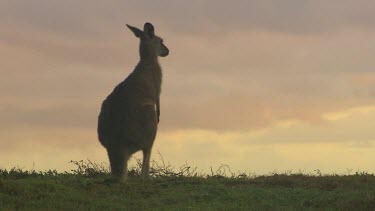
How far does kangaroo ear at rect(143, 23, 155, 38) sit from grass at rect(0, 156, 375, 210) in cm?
284

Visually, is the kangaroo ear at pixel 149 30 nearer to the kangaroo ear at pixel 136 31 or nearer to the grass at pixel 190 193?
the kangaroo ear at pixel 136 31

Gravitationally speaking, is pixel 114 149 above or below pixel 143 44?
below

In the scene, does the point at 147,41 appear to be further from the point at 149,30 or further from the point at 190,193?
the point at 190,193

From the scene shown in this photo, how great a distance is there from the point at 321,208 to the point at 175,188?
2.58 meters

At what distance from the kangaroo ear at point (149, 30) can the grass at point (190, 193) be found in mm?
2842

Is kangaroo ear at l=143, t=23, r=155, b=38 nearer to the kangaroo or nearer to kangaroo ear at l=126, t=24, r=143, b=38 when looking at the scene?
kangaroo ear at l=126, t=24, r=143, b=38

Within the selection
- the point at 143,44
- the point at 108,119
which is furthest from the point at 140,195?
the point at 143,44

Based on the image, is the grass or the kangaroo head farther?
the kangaroo head

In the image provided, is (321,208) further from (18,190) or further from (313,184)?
(18,190)

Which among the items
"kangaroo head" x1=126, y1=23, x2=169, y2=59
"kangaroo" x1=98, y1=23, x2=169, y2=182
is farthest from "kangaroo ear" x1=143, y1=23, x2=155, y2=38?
"kangaroo" x1=98, y1=23, x2=169, y2=182

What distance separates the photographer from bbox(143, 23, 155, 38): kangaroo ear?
14273 mm

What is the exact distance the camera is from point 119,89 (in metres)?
13.0

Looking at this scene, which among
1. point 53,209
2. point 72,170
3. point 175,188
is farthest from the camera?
point 72,170

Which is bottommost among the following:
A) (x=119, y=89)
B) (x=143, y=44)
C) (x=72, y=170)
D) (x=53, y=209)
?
(x=53, y=209)
